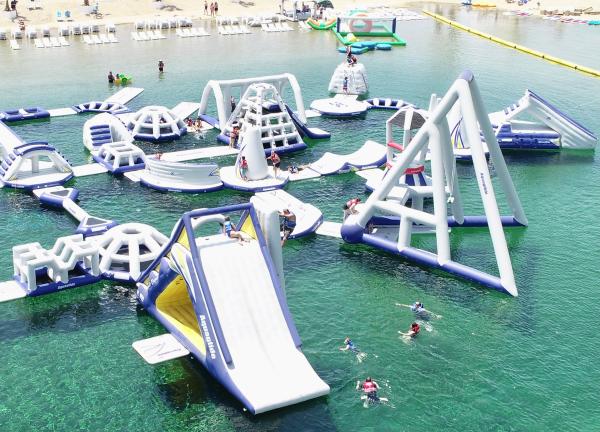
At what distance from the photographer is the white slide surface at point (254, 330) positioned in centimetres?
2769

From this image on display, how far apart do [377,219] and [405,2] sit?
117 m

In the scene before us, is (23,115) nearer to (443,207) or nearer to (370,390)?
(443,207)

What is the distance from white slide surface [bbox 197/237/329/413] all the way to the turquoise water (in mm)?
997

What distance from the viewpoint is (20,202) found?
4834 centimetres

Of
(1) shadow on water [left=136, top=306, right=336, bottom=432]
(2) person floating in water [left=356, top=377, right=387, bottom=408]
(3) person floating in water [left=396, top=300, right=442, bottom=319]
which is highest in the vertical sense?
(3) person floating in water [left=396, top=300, right=442, bottom=319]

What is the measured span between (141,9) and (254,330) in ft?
346

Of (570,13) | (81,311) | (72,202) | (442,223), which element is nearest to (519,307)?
(442,223)

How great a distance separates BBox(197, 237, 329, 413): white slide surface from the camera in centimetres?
2769

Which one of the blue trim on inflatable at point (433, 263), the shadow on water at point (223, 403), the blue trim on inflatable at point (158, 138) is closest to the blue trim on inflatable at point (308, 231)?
the blue trim on inflatable at point (433, 263)

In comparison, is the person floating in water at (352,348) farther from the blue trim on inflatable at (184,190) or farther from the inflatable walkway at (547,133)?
the inflatable walkway at (547,133)

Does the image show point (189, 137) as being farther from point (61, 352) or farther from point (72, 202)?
point (61, 352)

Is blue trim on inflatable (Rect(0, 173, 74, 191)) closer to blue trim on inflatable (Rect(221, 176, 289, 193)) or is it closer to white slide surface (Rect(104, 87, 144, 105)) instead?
blue trim on inflatable (Rect(221, 176, 289, 193))

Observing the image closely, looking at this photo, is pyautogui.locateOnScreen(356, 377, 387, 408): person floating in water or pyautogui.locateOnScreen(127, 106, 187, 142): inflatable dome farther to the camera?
pyautogui.locateOnScreen(127, 106, 187, 142): inflatable dome

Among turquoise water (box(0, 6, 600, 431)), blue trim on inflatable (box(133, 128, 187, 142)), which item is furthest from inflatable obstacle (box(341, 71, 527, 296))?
blue trim on inflatable (box(133, 128, 187, 142))
